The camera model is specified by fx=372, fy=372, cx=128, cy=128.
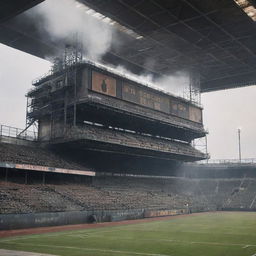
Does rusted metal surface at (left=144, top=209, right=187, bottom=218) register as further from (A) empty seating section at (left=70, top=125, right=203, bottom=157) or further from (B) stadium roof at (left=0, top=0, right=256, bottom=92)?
(B) stadium roof at (left=0, top=0, right=256, bottom=92)

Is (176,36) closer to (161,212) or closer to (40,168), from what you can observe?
(161,212)

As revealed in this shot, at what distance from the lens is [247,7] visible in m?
45.1

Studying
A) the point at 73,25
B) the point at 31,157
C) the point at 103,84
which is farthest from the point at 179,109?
the point at 31,157

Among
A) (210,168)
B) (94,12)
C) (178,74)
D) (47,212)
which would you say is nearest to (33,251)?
(47,212)

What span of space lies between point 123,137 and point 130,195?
30.7 ft

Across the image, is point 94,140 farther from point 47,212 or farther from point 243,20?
point 243,20

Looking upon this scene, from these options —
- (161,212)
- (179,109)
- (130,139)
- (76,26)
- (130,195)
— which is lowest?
(161,212)

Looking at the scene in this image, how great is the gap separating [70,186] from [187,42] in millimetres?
27391

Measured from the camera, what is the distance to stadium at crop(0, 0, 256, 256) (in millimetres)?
34094

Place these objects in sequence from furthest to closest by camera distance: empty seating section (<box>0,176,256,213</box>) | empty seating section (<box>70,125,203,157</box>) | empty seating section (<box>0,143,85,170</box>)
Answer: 1. empty seating section (<box>70,125,203,157</box>)
2. empty seating section (<box>0,143,85,170</box>)
3. empty seating section (<box>0,176,256,213</box>)

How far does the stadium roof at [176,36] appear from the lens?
4516 cm

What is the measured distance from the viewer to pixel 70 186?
50.9 meters

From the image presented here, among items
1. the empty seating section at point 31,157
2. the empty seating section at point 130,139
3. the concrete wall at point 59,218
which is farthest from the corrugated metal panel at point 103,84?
the concrete wall at point 59,218

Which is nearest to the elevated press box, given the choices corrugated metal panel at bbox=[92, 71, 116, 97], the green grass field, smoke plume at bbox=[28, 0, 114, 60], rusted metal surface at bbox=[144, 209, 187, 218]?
corrugated metal panel at bbox=[92, 71, 116, 97]
